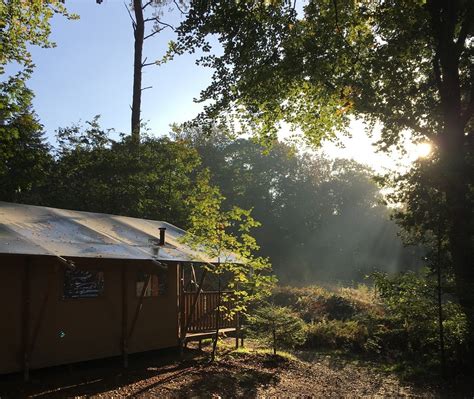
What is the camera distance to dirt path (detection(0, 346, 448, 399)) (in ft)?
26.0

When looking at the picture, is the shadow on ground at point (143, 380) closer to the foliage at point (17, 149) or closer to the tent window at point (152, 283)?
the tent window at point (152, 283)

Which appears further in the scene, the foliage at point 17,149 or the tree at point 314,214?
the tree at point 314,214

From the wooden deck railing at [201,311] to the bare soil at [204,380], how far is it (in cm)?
68

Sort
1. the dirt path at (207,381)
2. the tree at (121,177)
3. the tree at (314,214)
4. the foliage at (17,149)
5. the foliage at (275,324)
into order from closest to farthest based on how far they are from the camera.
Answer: the dirt path at (207,381)
the foliage at (275,324)
the foliage at (17,149)
the tree at (121,177)
the tree at (314,214)

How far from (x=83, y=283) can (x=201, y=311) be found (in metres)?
3.85

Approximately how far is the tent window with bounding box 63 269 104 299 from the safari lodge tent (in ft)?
0.07

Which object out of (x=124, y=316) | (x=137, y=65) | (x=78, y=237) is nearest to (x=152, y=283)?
(x=124, y=316)

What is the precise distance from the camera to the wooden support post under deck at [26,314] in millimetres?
8352

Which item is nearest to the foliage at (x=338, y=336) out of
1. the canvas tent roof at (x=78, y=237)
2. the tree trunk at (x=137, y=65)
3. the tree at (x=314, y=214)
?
the canvas tent roof at (x=78, y=237)

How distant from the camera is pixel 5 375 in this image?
27.8 feet

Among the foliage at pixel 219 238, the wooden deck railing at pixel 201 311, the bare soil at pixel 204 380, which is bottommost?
the bare soil at pixel 204 380

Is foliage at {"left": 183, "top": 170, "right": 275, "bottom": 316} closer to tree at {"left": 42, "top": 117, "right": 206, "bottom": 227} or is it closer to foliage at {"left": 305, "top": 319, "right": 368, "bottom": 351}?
foliage at {"left": 305, "top": 319, "right": 368, "bottom": 351}

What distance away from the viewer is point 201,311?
40.7 ft

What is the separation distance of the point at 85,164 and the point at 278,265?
1429 inches
